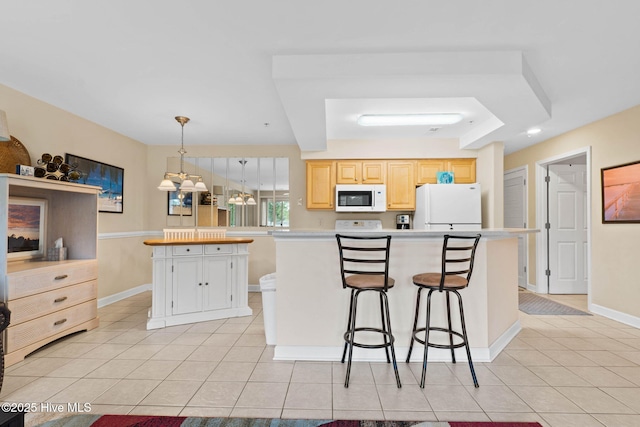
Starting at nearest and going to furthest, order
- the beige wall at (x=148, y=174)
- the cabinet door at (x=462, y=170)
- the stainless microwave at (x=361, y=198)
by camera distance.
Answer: the beige wall at (x=148, y=174), the stainless microwave at (x=361, y=198), the cabinet door at (x=462, y=170)

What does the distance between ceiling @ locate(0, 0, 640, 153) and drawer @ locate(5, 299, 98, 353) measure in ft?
6.77

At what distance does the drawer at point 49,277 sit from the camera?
8.60 feet

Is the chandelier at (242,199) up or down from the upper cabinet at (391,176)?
down

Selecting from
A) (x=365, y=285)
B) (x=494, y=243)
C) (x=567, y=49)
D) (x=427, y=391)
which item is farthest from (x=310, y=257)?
(x=567, y=49)

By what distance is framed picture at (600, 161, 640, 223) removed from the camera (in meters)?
3.60

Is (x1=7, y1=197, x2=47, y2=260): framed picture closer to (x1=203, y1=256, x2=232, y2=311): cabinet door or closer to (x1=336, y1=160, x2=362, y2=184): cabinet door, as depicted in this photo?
(x1=203, y1=256, x2=232, y2=311): cabinet door

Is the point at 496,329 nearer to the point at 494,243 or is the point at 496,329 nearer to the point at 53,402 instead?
the point at 494,243

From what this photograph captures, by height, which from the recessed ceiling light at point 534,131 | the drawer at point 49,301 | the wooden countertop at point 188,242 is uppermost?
the recessed ceiling light at point 534,131

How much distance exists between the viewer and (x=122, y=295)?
4.74 m

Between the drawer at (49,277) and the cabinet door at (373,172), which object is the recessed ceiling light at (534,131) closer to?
the cabinet door at (373,172)

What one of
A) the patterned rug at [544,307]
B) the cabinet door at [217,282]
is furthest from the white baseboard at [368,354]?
the patterned rug at [544,307]

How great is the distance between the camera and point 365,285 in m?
2.34

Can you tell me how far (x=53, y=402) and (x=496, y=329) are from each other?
3.25m

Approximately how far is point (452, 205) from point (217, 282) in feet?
10.7
